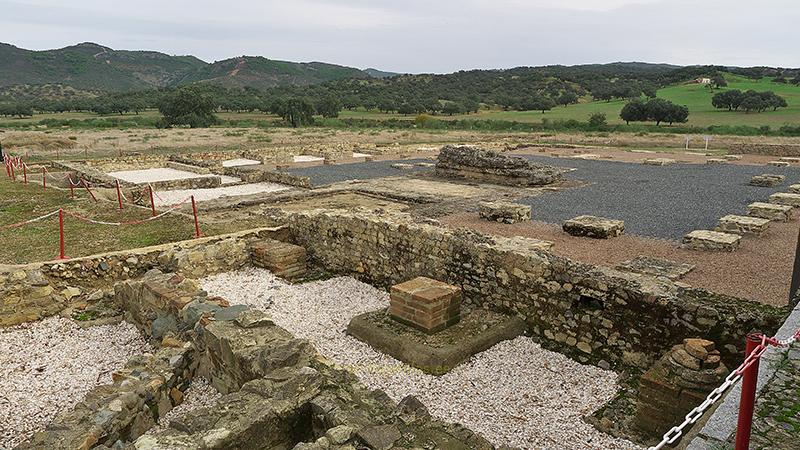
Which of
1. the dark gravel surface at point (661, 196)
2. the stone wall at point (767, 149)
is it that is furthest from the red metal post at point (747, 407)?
the stone wall at point (767, 149)

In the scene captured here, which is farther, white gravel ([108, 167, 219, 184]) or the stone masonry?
white gravel ([108, 167, 219, 184])

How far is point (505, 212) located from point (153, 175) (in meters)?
16.0

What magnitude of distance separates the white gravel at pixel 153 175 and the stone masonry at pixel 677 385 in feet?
62.3

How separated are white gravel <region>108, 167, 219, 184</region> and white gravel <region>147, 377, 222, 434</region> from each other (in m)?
16.4

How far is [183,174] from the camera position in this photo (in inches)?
892

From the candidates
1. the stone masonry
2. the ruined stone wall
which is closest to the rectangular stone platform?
the ruined stone wall

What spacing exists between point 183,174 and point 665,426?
21.6 metres

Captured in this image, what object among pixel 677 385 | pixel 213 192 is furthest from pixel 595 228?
pixel 213 192

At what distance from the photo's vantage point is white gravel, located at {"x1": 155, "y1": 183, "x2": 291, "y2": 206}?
1719 centimetres

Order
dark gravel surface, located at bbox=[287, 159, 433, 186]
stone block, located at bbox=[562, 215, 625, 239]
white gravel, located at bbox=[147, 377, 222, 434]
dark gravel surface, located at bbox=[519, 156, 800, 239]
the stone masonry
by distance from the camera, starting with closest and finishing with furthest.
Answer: the stone masonry < white gravel, located at bbox=[147, 377, 222, 434] < stone block, located at bbox=[562, 215, 625, 239] < dark gravel surface, located at bbox=[519, 156, 800, 239] < dark gravel surface, located at bbox=[287, 159, 433, 186]

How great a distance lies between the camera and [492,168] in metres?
20.7

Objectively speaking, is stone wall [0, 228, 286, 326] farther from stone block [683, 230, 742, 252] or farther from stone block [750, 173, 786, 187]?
stone block [750, 173, 786, 187]

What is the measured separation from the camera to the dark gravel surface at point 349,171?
2191cm

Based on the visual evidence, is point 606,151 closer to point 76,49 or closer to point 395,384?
point 395,384
